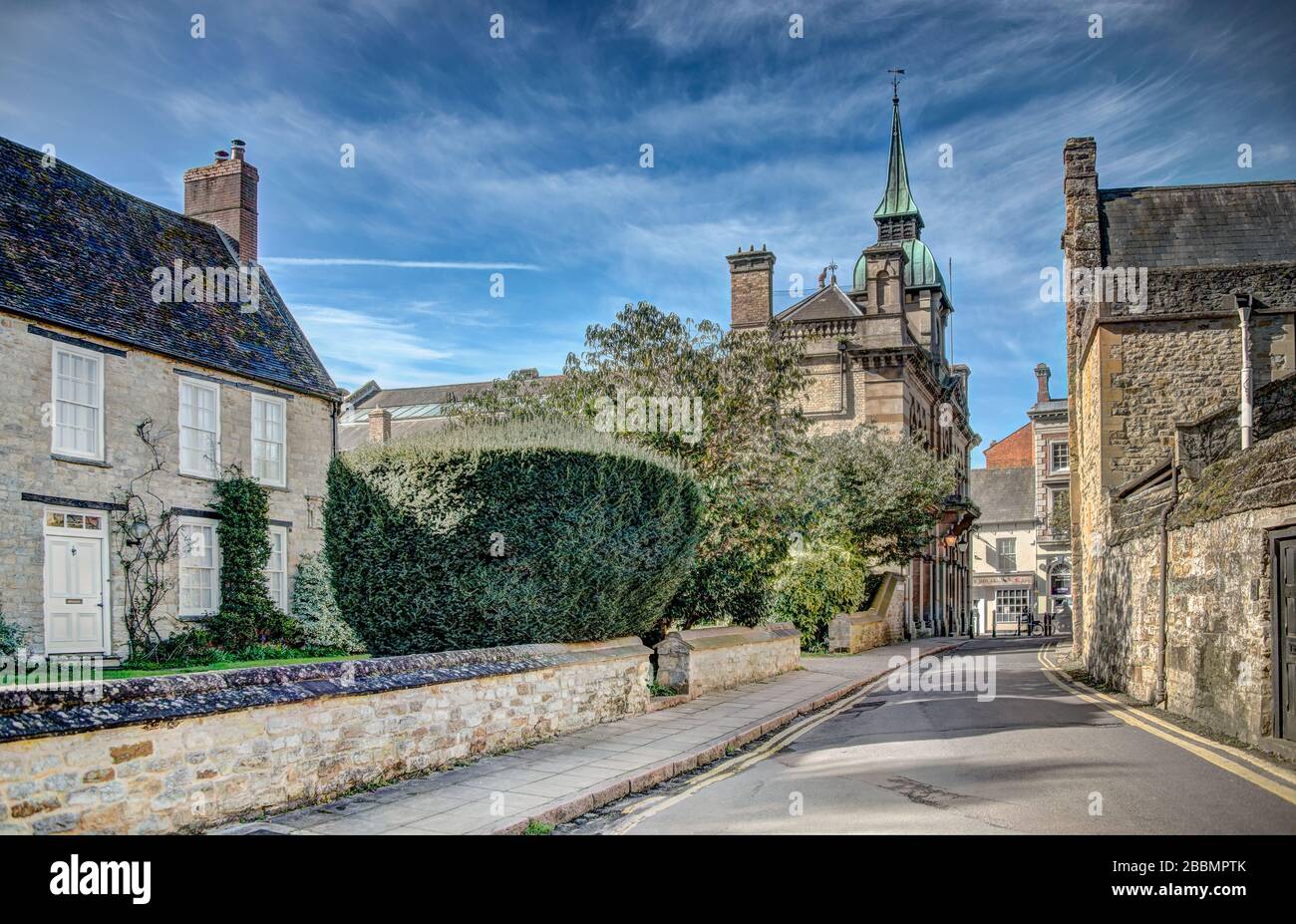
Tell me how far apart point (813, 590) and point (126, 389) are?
15.8 meters

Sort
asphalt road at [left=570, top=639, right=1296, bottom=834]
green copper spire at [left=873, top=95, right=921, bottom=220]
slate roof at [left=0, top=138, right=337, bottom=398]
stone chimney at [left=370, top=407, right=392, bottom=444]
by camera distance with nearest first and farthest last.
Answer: asphalt road at [left=570, top=639, right=1296, bottom=834] < slate roof at [left=0, top=138, right=337, bottom=398] < stone chimney at [left=370, top=407, right=392, bottom=444] < green copper spire at [left=873, top=95, right=921, bottom=220]

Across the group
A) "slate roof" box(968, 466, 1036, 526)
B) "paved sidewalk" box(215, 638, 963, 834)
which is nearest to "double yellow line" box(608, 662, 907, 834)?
"paved sidewalk" box(215, 638, 963, 834)

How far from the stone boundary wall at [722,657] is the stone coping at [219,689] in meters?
3.83

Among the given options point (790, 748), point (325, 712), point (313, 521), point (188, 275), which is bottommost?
point (790, 748)

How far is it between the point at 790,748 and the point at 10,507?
12.9 metres

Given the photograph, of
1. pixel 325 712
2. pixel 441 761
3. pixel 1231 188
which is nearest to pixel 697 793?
pixel 441 761

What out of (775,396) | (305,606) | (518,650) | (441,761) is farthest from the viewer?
(305,606)

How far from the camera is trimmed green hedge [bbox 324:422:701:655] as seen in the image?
10953mm

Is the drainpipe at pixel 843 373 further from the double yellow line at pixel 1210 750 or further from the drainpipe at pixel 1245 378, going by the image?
the double yellow line at pixel 1210 750

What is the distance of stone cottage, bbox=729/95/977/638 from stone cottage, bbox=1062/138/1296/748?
28.2 feet

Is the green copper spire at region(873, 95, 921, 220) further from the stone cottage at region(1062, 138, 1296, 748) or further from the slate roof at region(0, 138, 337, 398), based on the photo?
the slate roof at region(0, 138, 337, 398)
